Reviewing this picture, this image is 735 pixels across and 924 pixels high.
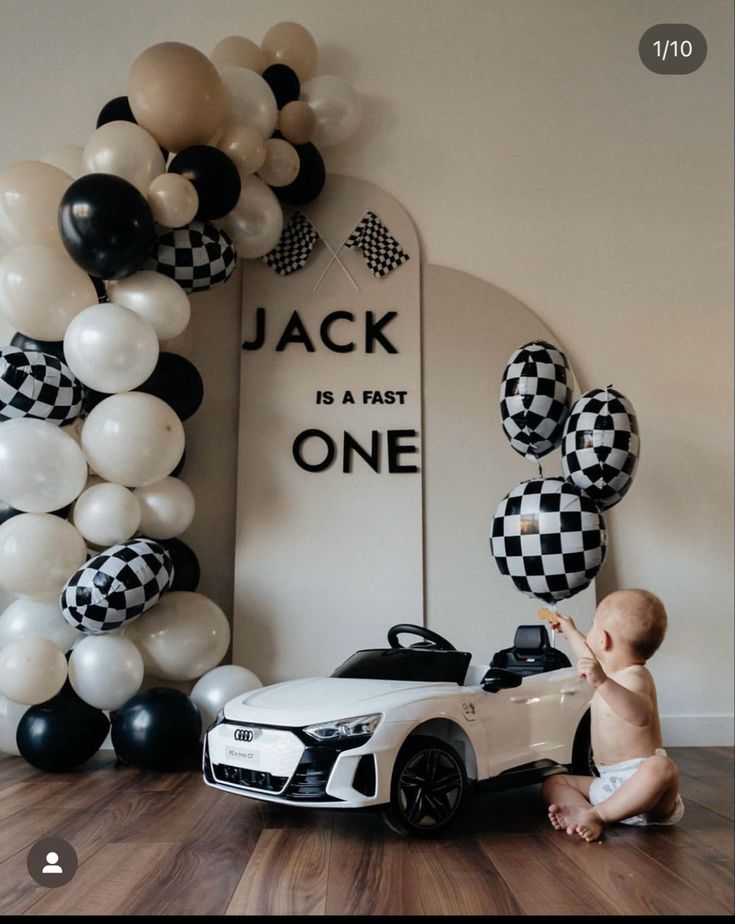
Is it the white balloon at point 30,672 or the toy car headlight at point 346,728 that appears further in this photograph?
the white balloon at point 30,672

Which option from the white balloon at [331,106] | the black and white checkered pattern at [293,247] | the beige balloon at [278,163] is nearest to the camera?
the beige balloon at [278,163]

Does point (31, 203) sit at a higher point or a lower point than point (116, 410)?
higher

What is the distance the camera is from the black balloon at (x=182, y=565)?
2.87 metres

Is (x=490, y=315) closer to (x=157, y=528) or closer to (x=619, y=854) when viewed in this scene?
(x=157, y=528)

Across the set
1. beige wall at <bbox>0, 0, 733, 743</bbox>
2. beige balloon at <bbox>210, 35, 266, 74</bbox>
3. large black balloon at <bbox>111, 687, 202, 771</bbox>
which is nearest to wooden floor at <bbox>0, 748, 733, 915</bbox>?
large black balloon at <bbox>111, 687, 202, 771</bbox>

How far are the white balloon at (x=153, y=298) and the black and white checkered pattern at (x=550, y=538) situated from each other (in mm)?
1228

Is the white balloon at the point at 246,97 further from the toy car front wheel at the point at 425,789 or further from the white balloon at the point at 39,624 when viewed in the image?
the toy car front wheel at the point at 425,789

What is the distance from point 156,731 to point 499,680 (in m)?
1.07

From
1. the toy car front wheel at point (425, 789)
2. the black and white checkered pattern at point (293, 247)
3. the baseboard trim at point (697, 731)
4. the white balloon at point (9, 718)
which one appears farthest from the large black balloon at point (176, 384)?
the baseboard trim at point (697, 731)

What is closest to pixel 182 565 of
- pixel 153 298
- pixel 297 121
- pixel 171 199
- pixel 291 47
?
pixel 153 298

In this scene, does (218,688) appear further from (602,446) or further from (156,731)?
(602,446)

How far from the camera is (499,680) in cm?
196

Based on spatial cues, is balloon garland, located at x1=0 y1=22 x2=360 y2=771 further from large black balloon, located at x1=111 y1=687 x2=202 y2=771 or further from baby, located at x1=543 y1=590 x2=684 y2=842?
baby, located at x1=543 y1=590 x2=684 y2=842

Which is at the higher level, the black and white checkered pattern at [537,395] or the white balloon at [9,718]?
the black and white checkered pattern at [537,395]
